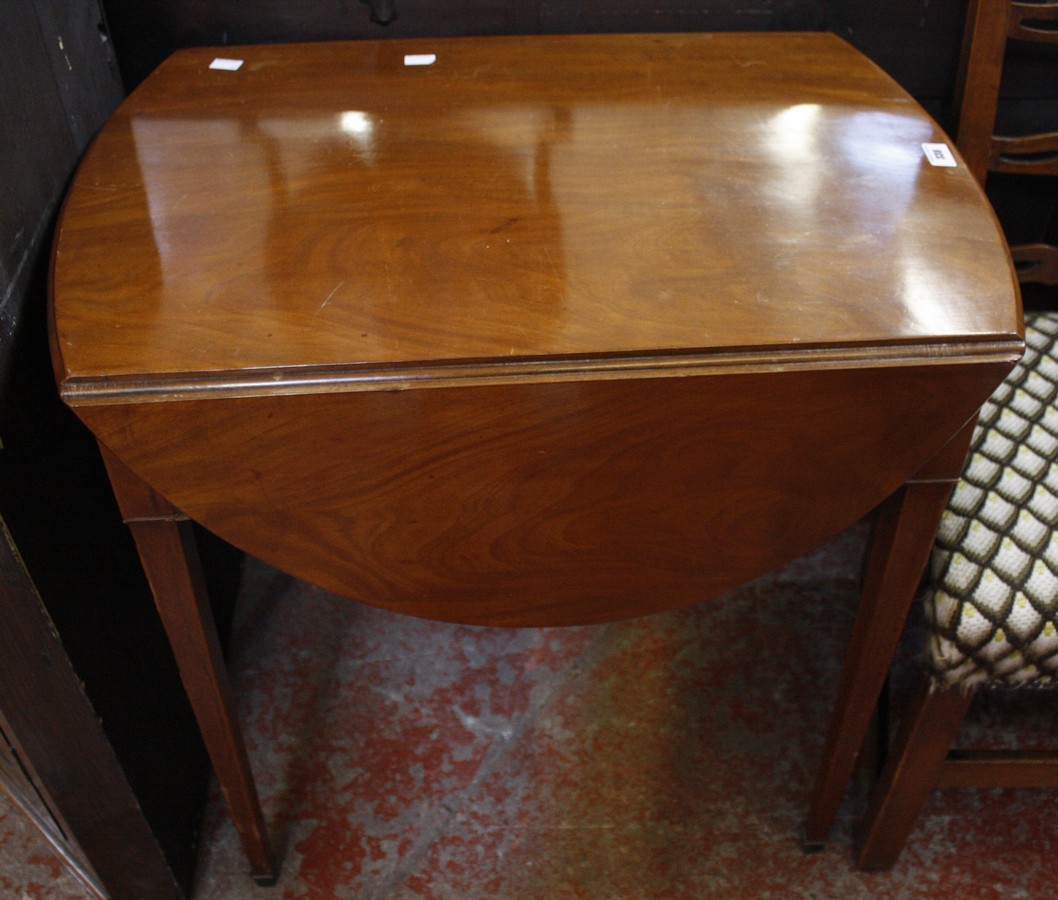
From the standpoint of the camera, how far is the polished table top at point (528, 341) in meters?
0.78

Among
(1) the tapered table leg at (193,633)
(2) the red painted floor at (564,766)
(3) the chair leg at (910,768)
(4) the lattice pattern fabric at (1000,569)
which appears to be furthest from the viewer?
(2) the red painted floor at (564,766)

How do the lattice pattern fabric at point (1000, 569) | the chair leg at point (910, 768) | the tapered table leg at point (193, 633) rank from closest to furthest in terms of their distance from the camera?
the tapered table leg at point (193, 633)
the lattice pattern fabric at point (1000, 569)
the chair leg at point (910, 768)

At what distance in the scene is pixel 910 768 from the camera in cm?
116

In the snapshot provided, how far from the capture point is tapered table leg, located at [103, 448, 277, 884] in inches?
34.3

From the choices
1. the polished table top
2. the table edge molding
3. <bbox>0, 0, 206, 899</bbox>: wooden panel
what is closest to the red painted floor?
<bbox>0, 0, 206, 899</bbox>: wooden panel

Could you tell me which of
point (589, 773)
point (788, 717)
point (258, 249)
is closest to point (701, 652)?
point (788, 717)

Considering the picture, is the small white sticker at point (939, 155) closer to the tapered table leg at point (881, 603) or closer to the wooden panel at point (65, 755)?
the tapered table leg at point (881, 603)

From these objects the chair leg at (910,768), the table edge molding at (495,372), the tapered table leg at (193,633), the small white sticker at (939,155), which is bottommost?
the chair leg at (910,768)

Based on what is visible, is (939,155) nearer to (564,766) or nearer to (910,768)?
(910,768)

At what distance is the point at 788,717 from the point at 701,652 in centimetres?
16

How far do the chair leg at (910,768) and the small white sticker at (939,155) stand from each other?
521 mm

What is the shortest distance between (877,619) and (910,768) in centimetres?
24

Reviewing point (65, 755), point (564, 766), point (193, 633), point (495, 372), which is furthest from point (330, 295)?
point (564, 766)

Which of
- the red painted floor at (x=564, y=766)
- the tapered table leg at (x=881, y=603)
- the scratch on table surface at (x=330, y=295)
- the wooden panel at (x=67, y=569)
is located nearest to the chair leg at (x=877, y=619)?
the tapered table leg at (x=881, y=603)
